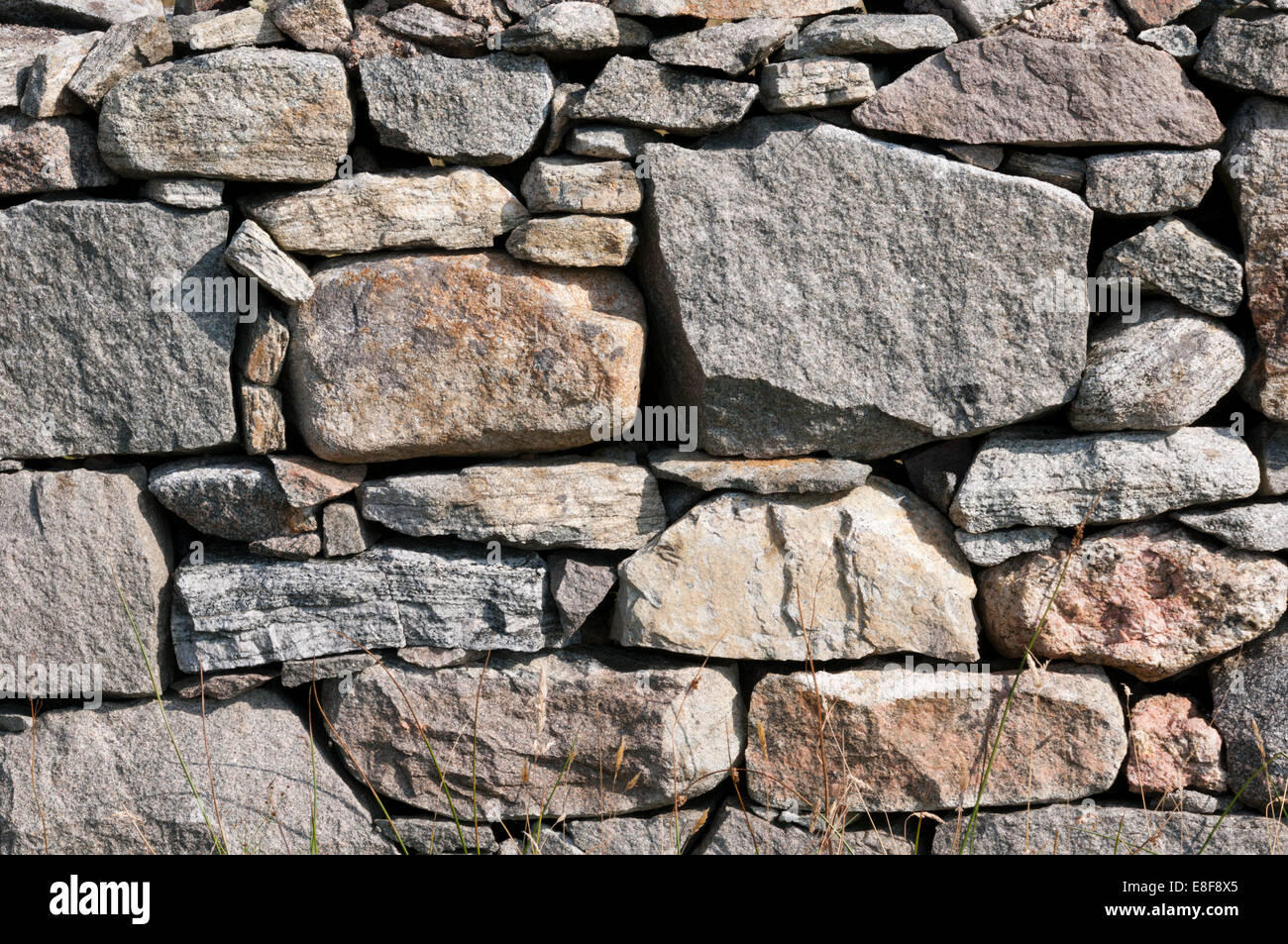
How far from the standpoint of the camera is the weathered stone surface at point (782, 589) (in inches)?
114

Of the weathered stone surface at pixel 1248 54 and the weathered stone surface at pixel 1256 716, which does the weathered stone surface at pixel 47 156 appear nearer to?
the weathered stone surface at pixel 1248 54

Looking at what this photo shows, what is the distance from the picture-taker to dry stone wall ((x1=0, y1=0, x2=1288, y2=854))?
9.11 feet

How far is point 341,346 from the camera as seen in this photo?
2818mm

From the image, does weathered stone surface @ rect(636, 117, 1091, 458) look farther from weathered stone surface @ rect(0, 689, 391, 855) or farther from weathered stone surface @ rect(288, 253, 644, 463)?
weathered stone surface @ rect(0, 689, 391, 855)

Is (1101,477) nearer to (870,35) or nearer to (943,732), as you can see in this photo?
(943,732)

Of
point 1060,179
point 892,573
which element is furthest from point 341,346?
point 1060,179

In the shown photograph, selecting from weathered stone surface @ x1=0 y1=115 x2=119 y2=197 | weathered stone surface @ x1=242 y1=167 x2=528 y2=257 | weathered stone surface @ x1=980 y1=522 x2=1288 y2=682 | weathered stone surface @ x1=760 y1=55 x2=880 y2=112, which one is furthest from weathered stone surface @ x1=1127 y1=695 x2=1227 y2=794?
weathered stone surface @ x1=0 y1=115 x2=119 y2=197

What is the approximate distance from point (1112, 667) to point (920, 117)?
1.68 meters

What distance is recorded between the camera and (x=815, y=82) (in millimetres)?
2752

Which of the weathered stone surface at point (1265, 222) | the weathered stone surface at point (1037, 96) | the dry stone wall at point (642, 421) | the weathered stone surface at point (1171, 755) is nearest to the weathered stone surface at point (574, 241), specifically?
the dry stone wall at point (642, 421)

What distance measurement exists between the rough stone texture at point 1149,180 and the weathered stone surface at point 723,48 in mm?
951

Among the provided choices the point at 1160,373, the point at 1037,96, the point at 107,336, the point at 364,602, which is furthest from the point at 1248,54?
the point at 107,336

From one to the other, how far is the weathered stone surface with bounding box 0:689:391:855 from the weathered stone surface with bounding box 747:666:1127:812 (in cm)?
129

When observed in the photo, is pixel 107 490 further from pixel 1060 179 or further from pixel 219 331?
pixel 1060 179
